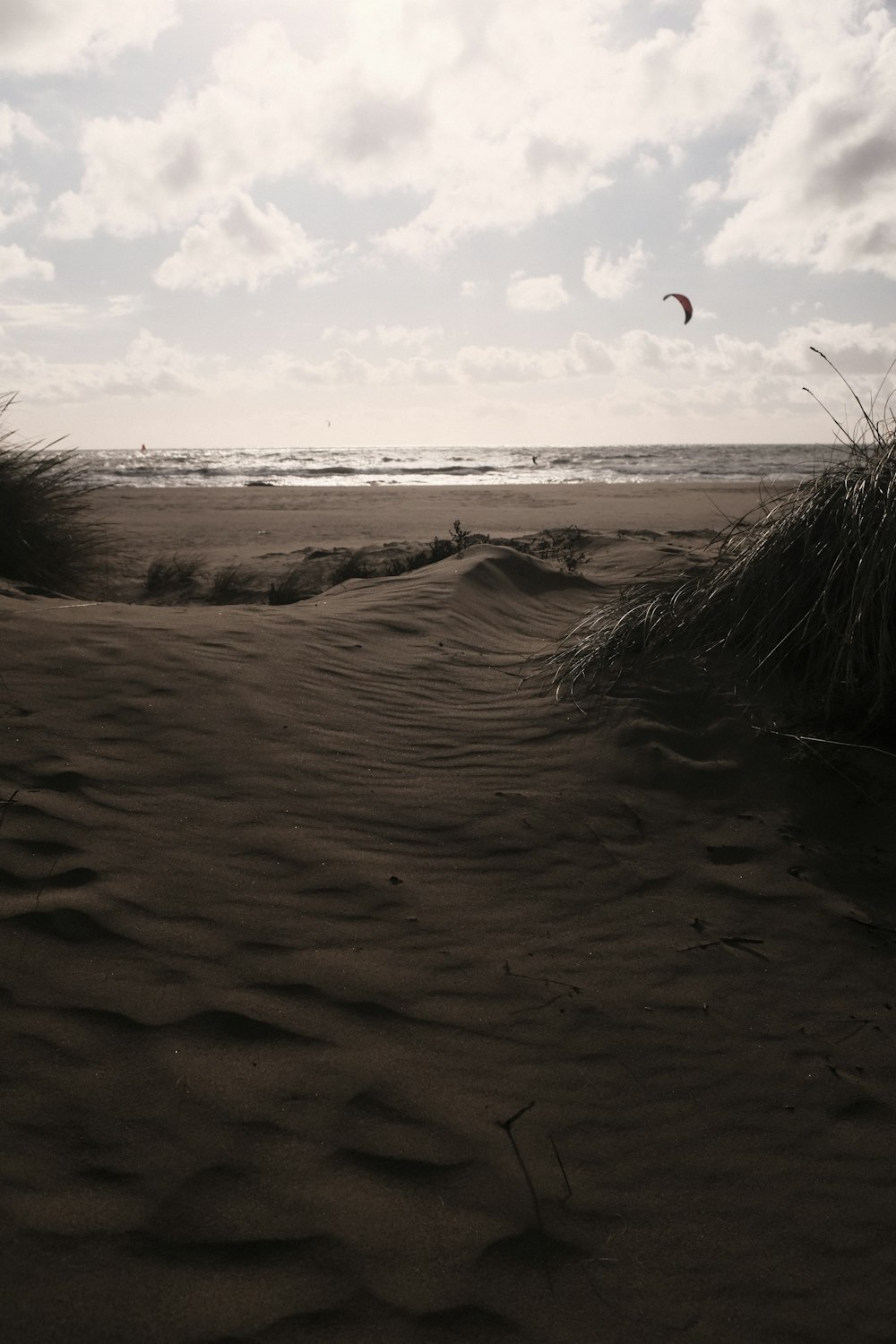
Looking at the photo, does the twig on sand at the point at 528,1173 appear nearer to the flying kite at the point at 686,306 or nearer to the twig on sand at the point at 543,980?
the twig on sand at the point at 543,980

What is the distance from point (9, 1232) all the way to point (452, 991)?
3.47 feet

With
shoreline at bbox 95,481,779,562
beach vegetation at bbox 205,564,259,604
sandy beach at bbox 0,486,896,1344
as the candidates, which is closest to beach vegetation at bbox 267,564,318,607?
beach vegetation at bbox 205,564,259,604

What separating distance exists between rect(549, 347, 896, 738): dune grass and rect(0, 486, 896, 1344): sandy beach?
0.96 ft

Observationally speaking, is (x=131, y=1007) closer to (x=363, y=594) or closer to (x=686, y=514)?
(x=363, y=594)

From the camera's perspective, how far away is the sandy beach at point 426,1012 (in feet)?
4.94

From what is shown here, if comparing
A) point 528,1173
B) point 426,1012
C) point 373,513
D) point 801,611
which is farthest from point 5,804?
point 373,513

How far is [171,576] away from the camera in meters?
7.73

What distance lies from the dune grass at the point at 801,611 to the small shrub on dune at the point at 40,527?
4208mm

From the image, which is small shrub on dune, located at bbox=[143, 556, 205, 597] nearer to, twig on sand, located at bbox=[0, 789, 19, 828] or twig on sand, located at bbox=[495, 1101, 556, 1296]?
twig on sand, located at bbox=[0, 789, 19, 828]

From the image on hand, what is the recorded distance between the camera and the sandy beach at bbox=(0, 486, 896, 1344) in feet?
4.94

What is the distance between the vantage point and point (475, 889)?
2.69m

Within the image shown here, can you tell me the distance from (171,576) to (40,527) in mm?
1150

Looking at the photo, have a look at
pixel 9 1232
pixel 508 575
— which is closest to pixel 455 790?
pixel 9 1232

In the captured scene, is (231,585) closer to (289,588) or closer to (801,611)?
(289,588)
